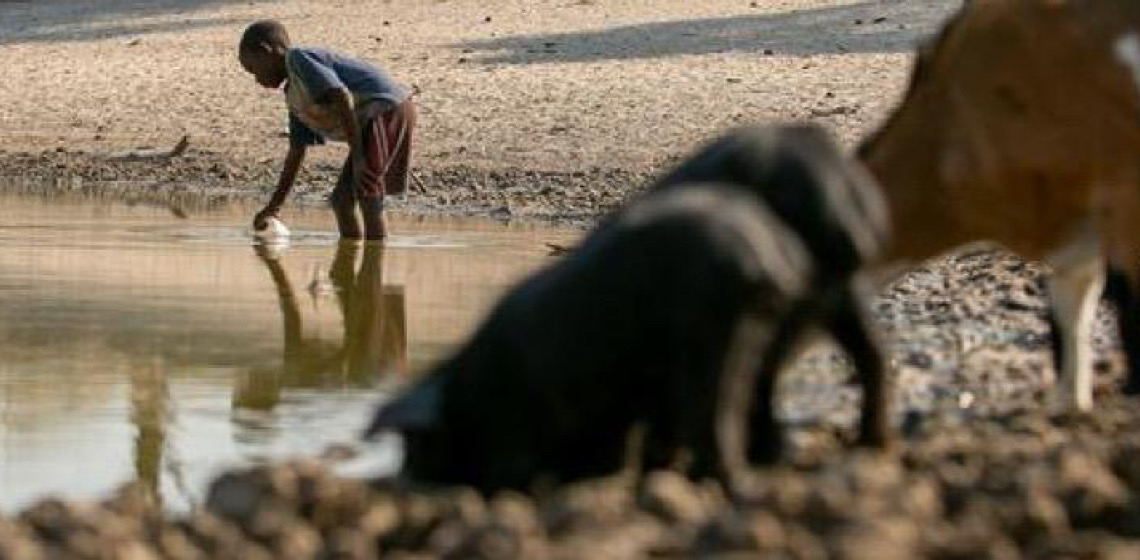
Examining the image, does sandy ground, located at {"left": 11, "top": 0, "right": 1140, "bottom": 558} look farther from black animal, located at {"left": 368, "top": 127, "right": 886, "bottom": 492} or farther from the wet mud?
black animal, located at {"left": 368, "top": 127, "right": 886, "bottom": 492}

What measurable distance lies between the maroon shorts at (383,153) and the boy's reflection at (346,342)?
1.65 feet

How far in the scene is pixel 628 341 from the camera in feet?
20.3

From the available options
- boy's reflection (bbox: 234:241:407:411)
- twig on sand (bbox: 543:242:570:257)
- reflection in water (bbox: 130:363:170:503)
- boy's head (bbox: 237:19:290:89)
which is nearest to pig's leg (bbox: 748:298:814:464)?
reflection in water (bbox: 130:363:170:503)

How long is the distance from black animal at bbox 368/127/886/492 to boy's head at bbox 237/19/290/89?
6.84 meters

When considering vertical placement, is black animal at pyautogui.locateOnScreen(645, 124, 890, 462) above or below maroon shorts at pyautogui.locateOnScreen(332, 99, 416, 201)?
above

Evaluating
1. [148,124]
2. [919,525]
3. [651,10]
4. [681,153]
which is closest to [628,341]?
[919,525]

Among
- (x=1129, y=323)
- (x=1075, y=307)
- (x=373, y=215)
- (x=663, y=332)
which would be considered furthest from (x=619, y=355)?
(x=373, y=215)

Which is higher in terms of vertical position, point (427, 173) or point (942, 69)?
point (942, 69)

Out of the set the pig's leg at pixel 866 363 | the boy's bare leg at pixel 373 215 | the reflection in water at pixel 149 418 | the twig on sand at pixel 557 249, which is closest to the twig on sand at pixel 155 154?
the boy's bare leg at pixel 373 215

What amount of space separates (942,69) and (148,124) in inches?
503

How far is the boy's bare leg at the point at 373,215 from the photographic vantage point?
13.8 meters

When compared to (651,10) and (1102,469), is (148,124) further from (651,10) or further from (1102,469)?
(1102,469)

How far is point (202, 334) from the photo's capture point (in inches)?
410

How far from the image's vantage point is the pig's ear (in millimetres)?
6332
